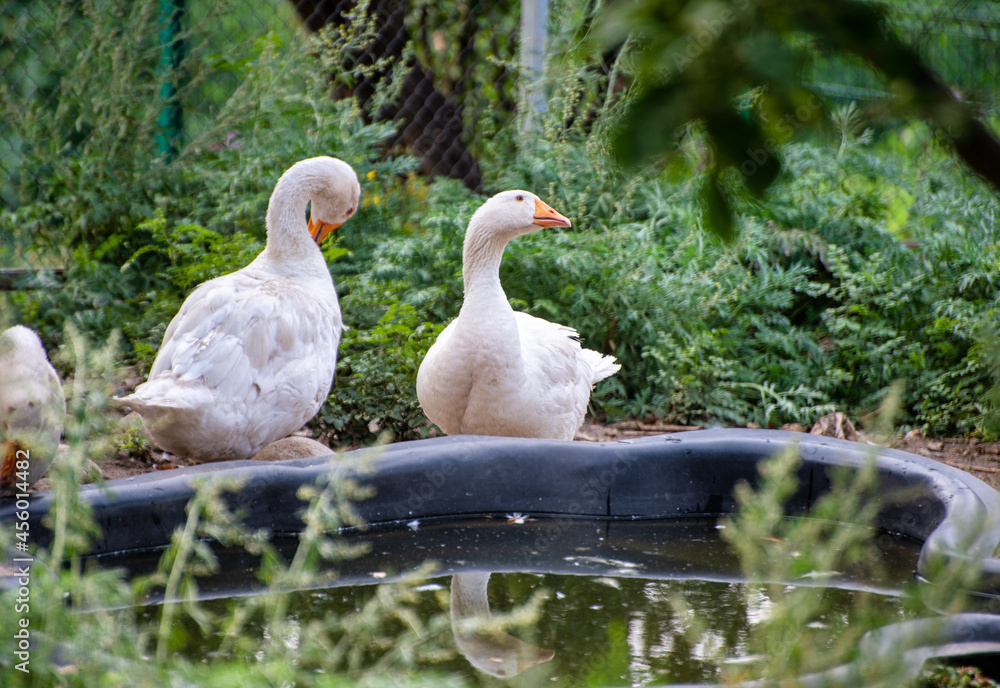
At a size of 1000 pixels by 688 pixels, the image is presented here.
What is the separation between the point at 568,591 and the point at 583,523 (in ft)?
1.67

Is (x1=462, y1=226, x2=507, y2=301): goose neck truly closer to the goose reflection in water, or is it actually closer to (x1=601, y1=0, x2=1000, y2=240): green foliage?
the goose reflection in water

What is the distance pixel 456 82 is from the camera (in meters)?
7.23

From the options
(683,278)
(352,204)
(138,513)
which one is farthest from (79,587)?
(683,278)

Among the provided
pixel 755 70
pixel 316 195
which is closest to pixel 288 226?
pixel 316 195

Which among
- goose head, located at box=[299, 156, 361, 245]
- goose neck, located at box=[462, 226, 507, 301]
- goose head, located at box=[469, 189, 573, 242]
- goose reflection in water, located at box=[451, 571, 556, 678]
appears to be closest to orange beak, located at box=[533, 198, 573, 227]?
goose head, located at box=[469, 189, 573, 242]

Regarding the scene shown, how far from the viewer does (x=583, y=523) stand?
3.05 metres

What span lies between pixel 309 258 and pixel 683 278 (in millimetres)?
1982

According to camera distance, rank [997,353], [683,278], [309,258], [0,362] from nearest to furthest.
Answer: [997,353]
[0,362]
[309,258]
[683,278]

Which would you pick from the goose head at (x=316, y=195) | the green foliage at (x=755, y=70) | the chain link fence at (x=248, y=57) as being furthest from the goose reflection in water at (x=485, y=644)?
the chain link fence at (x=248, y=57)

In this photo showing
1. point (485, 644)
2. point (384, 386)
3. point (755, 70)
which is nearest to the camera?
point (755, 70)

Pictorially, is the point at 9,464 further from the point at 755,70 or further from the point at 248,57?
the point at 248,57

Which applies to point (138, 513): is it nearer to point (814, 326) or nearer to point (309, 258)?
point (309, 258)

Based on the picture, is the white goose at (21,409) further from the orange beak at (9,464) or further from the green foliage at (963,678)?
the green foliage at (963,678)

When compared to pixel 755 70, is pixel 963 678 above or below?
below
